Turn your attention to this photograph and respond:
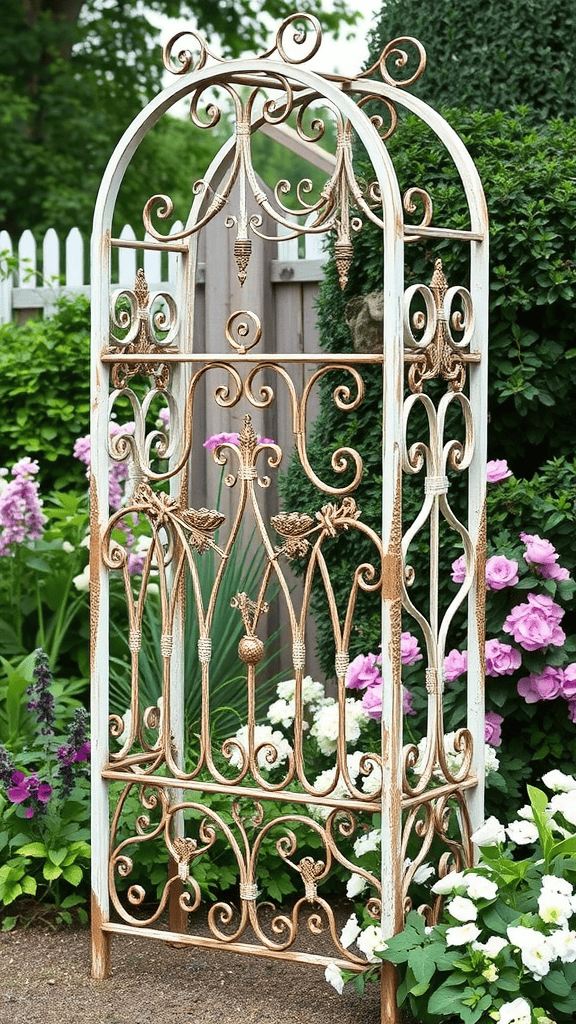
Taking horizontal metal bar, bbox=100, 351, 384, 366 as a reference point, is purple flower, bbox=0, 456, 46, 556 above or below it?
below

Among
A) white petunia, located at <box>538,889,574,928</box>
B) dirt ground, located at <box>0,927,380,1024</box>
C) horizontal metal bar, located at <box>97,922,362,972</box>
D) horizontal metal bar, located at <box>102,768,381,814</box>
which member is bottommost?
dirt ground, located at <box>0,927,380,1024</box>

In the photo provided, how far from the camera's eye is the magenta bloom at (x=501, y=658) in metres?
3.47

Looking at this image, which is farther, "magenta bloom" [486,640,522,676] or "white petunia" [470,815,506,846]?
"magenta bloom" [486,640,522,676]

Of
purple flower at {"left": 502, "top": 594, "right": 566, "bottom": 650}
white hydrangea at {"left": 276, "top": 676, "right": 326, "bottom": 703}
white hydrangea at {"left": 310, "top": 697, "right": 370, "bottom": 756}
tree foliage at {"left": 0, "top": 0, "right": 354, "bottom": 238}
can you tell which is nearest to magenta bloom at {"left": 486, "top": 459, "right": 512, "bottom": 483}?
purple flower at {"left": 502, "top": 594, "right": 566, "bottom": 650}

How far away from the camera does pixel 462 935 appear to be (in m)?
2.66

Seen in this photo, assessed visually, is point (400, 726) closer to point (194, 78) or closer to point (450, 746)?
point (450, 746)

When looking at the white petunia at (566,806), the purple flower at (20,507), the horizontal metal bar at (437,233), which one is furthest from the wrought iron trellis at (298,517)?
the purple flower at (20,507)

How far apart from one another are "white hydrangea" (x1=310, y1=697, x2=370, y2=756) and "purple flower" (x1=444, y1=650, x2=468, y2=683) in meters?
0.25

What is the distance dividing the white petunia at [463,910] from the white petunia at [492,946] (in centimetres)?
5

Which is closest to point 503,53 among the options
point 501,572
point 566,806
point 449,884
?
point 501,572

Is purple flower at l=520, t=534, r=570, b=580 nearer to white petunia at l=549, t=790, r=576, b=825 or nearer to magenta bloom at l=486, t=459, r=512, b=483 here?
magenta bloom at l=486, t=459, r=512, b=483

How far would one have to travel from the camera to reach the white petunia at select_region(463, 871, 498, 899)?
273 cm

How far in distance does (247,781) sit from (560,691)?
119 cm

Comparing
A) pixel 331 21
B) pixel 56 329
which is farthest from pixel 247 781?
pixel 331 21
